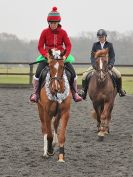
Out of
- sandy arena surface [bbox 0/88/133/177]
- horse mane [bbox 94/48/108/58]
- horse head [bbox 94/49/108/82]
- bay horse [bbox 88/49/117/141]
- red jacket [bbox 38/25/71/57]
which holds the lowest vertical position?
sandy arena surface [bbox 0/88/133/177]

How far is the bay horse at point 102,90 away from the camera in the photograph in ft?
35.8

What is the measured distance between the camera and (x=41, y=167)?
7438mm

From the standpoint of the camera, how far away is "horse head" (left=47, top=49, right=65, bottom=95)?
786 cm

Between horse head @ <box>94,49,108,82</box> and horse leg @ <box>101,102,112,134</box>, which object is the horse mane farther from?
horse leg @ <box>101,102,112,134</box>

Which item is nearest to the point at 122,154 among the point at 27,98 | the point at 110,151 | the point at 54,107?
the point at 110,151

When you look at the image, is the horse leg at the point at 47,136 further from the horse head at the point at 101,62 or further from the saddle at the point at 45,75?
the horse head at the point at 101,62

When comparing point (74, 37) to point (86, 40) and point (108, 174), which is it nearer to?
point (86, 40)

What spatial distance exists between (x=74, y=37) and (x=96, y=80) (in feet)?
286

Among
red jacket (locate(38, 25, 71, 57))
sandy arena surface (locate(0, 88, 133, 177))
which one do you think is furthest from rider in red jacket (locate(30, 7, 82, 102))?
sandy arena surface (locate(0, 88, 133, 177))

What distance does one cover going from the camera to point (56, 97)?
8.08 metres

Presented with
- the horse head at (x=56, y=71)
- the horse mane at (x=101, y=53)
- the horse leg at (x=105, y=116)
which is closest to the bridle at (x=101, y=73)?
the horse mane at (x=101, y=53)

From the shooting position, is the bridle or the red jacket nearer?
the red jacket

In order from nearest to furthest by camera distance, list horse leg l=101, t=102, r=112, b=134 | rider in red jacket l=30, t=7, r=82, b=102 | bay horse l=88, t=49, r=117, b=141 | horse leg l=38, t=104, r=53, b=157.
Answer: horse leg l=38, t=104, r=53, b=157 < rider in red jacket l=30, t=7, r=82, b=102 < horse leg l=101, t=102, r=112, b=134 < bay horse l=88, t=49, r=117, b=141

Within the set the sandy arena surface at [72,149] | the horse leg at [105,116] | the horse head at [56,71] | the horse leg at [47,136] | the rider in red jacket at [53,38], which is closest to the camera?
the sandy arena surface at [72,149]
